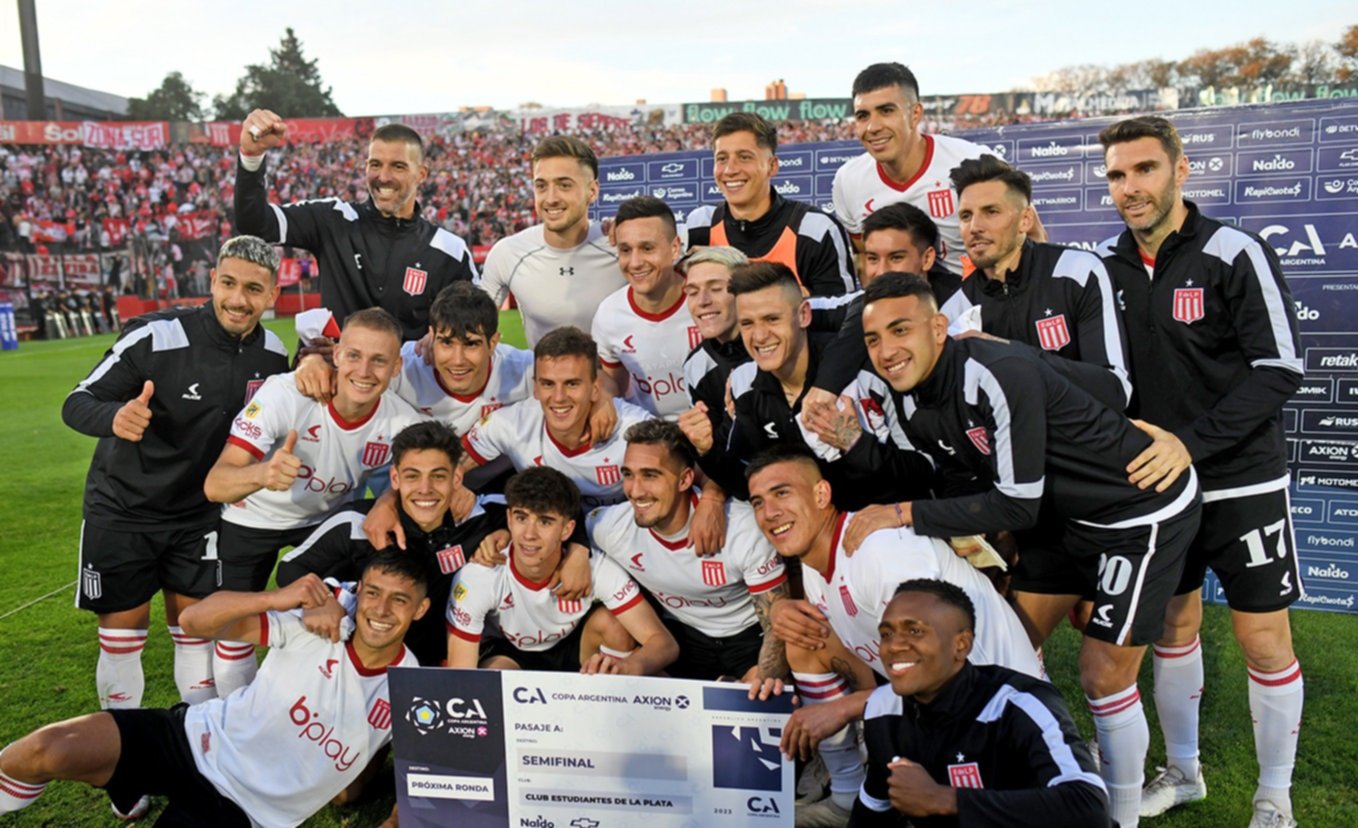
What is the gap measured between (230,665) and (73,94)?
5582 cm

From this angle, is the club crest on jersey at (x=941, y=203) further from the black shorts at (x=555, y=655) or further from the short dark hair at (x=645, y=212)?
the black shorts at (x=555, y=655)

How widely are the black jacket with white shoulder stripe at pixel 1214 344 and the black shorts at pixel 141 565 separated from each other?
4014 millimetres

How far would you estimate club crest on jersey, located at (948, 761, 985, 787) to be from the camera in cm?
263

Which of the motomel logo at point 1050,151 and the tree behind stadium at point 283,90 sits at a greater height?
the tree behind stadium at point 283,90

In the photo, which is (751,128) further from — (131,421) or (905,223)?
(131,421)

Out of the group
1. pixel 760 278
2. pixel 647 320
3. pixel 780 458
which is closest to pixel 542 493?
pixel 780 458

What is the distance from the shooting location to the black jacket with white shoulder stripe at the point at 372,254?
4.96 meters

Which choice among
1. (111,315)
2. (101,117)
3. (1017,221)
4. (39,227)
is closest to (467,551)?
(1017,221)

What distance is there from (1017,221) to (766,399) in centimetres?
114

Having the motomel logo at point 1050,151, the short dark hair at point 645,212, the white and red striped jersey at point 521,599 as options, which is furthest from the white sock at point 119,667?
the motomel logo at point 1050,151

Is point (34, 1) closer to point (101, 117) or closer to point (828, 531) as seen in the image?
point (101, 117)

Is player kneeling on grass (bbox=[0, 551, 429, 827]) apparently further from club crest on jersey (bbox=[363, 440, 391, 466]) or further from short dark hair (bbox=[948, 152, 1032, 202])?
short dark hair (bbox=[948, 152, 1032, 202])

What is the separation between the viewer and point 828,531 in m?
3.51

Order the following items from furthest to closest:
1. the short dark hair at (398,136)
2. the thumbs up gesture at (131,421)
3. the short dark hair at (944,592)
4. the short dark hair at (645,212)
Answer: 1. the short dark hair at (398,136)
2. the short dark hair at (645,212)
3. the thumbs up gesture at (131,421)
4. the short dark hair at (944,592)
